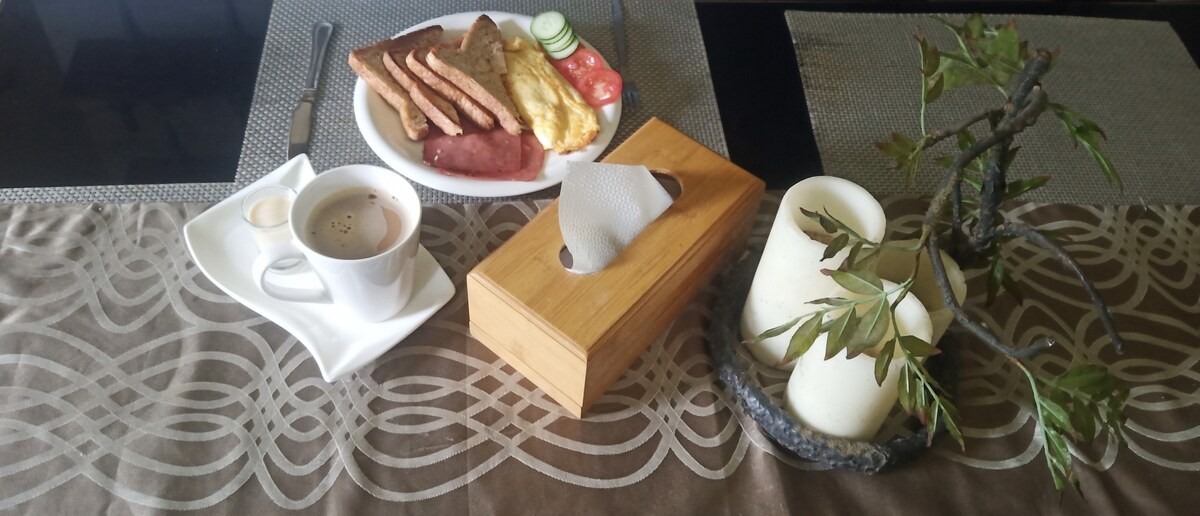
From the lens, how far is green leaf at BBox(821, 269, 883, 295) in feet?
1.50

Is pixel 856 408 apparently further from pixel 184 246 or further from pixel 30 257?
pixel 30 257

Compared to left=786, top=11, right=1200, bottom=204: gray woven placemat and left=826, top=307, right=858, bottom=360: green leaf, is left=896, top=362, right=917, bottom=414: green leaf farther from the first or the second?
left=786, top=11, right=1200, bottom=204: gray woven placemat

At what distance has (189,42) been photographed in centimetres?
89

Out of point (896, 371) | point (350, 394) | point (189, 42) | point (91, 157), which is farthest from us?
point (189, 42)

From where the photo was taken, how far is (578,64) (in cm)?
86

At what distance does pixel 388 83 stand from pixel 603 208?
12.5 inches

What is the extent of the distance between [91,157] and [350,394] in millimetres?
395

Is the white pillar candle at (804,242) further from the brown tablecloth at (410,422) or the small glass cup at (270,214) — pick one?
the small glass cup at (270,214)

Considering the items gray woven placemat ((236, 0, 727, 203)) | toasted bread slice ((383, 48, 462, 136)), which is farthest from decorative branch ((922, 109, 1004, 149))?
toasted bread slice ((383, 48, 462, 136))

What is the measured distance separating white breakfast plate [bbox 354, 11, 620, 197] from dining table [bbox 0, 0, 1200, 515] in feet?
0.06

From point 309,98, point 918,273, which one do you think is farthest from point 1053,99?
point 309,98

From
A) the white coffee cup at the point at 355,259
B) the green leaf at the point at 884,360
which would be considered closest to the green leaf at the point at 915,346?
the green leaf at the point at 884,360

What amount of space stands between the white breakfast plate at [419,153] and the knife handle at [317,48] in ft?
0.16

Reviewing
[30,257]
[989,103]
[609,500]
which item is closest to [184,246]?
[30,257]
